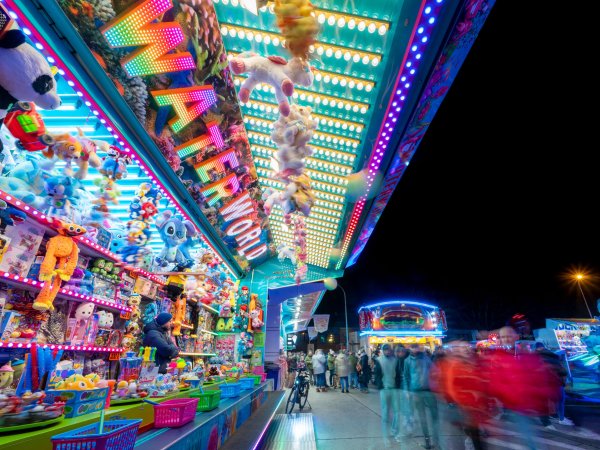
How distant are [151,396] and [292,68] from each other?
139 inches

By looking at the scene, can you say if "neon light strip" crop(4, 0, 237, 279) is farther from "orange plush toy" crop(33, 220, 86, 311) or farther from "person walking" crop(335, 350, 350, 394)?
"person walking" crop(335, 350, 350, 394)

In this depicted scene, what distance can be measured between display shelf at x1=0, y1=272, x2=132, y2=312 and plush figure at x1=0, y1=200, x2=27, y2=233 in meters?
0.42

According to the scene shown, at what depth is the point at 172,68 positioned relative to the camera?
11.5 feet

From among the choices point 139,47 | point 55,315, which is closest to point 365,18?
point 139,47

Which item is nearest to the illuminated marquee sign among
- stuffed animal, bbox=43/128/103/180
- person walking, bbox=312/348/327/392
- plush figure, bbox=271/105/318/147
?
stuffed animal, bbox=43/128/103/180

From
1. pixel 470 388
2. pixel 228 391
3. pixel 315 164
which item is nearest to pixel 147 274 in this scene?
pixel 228 391

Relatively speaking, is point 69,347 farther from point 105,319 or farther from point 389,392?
point 389,392

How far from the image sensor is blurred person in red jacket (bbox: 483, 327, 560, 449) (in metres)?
3.76

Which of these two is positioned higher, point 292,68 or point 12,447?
point 292,68

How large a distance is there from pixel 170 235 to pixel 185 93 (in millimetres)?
2275

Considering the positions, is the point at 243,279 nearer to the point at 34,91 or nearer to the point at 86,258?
the point at 86,258

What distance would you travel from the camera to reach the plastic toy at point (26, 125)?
2.09 meters

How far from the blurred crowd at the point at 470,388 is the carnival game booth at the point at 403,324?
14.4 m

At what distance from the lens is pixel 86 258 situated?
12.6ft
